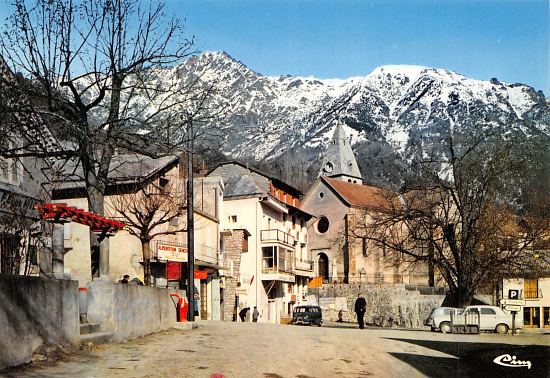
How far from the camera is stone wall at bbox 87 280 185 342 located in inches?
595

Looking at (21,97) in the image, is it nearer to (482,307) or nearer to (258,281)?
(482,307)

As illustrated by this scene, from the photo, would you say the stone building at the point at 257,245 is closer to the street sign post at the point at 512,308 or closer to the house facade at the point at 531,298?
the house facade at the point at 531,298

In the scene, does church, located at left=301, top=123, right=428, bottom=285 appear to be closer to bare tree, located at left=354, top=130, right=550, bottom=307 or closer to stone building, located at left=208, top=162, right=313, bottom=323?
stone building, located at left=208, top=162, right=313, bottom=323

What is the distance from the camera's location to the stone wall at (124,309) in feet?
49.6

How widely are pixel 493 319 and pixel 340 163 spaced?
96.5 metres

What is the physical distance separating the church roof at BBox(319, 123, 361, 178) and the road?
107 meters

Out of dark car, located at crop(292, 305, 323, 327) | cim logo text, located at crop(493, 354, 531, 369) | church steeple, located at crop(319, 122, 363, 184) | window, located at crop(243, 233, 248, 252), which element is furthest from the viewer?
church steeple, located at crop(319, 122, 363, 184)

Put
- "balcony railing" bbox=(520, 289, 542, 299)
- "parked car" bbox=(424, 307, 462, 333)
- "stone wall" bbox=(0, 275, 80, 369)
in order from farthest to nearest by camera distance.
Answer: "balcony railing" bbox=(520, 289, 542, 299) < "parked car" bbox=(424, 307, 462, 333) < "stone wall" bbox=(0, 275, 80, 369)

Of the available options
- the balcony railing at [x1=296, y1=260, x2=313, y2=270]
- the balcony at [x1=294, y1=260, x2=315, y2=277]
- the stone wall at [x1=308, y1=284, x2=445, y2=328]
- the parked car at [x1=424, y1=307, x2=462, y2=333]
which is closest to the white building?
the parked car at [x1=424, y1=307, x2=462, y2=333]

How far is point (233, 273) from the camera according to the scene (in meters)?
54.3

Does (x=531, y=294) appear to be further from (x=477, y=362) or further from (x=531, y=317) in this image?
(x=477, y=362)

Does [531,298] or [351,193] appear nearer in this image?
[531,298]

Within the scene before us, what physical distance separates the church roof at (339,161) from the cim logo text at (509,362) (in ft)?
359

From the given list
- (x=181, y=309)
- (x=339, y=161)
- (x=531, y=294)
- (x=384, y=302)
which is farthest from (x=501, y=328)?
(x=339, y=161)
